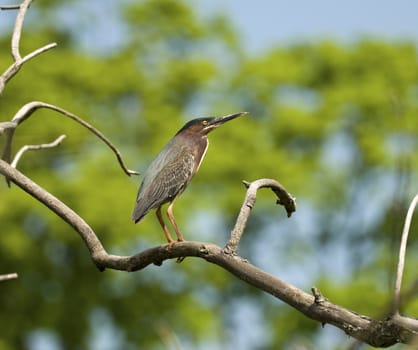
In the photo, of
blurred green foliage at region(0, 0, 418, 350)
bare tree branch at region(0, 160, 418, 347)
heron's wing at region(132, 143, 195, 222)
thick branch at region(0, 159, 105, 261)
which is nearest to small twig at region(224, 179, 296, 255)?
bare tree branch at region(0, 160, 418, 347)

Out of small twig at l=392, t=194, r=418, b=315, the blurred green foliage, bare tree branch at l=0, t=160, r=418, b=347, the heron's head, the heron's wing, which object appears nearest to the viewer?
small twig at l=392, t=194, r=418, b=315

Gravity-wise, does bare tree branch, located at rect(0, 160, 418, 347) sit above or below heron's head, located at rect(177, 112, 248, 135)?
above

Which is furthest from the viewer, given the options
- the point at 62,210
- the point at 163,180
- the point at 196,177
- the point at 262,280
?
the point at 196,177

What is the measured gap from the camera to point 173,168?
5.10 metres

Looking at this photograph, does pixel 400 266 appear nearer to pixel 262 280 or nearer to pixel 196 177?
pixel 262 280

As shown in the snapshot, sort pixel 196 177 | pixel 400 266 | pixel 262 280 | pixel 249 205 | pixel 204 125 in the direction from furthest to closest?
pixel 196 177, pixel 204 125, pixel 249 205, pixel 262 280, pixel 400 266

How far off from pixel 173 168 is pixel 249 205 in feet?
7.25

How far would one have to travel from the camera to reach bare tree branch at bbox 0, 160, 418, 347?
194 cm

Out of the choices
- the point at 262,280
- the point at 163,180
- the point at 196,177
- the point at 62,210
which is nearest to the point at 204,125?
the point at 163,180

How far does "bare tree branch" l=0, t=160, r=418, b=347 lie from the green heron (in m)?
1.67

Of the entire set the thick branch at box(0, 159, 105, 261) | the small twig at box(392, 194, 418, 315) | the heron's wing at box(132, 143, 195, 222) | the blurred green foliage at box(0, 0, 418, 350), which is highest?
the small twig at box(392, 194, 418, 315)

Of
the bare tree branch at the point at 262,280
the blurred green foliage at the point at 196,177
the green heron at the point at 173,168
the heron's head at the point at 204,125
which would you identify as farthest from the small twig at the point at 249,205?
the blurred green foliage at the point at 196,177

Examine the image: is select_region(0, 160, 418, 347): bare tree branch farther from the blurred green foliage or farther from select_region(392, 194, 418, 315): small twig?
the blurred green foliage

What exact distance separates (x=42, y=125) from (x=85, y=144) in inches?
49.5
